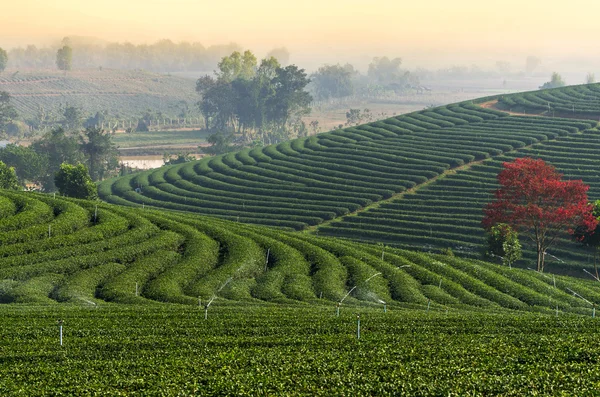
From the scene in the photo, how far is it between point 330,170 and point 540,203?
37548 millimetres

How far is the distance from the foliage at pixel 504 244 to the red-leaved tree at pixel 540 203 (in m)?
1.87

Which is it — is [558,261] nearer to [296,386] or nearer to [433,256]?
[433,256]

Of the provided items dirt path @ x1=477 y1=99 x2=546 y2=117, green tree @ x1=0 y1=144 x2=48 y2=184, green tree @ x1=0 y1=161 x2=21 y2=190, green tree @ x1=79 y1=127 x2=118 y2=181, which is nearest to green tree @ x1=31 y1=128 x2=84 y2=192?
green tree @ x1=79 y1=127 x2=118 y2=181

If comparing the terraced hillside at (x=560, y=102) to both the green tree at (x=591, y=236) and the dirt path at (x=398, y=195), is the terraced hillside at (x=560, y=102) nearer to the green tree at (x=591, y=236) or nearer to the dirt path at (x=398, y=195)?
the dirt path at (x=398, y=195)

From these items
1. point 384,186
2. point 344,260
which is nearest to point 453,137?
point 384,186

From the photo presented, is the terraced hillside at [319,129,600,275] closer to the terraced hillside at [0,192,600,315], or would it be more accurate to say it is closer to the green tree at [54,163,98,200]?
the terraced hillside at [0,192,600,315]

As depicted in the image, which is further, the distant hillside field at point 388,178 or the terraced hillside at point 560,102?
the terraced hillside at point 560,102

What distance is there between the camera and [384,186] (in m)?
95.7

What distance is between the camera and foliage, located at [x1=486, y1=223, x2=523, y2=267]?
227 feet

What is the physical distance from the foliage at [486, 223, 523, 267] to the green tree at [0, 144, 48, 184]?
306ft

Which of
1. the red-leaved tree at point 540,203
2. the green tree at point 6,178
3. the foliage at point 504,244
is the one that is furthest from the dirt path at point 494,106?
the green tree at point 6,178

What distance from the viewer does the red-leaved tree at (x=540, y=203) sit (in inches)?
2751

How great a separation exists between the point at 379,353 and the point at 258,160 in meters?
86.7

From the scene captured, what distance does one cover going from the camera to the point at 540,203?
73.4m
